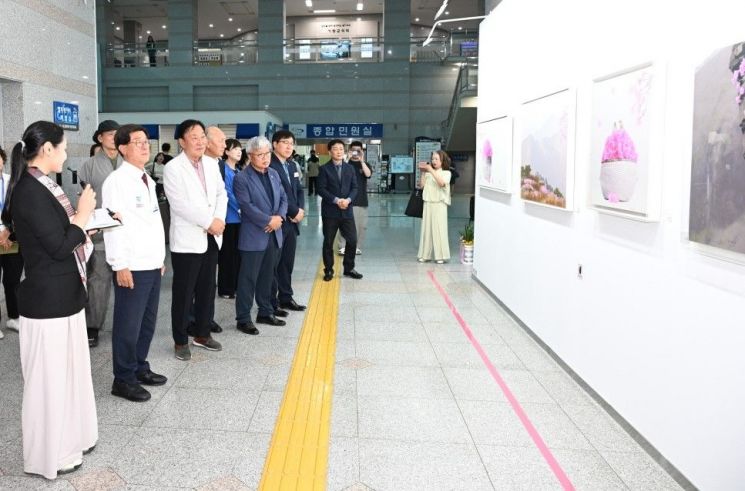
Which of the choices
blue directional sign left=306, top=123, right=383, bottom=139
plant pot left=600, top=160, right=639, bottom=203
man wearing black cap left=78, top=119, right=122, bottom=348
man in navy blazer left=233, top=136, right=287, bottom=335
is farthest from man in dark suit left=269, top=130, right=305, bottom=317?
blue directional sign left=306, top=123, right=383, bottom=139

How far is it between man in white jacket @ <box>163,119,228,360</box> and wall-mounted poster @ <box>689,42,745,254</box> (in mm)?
2791

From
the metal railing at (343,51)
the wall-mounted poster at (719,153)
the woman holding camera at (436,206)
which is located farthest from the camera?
the metal railing at (343,51)

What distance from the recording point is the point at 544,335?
430 centimetres

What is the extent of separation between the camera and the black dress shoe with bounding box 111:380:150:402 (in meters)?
3.22

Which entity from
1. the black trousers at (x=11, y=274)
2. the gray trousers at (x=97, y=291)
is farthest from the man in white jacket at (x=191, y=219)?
the black trousers at (x=11, y=274)

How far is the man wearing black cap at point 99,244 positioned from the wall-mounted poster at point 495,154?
3264 millimetres

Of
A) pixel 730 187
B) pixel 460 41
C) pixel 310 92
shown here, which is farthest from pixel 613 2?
pixel 310 92

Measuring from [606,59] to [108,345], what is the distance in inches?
152

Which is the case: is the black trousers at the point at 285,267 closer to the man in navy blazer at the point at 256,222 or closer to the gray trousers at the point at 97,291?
the man in navy blazer at the point at 256,222

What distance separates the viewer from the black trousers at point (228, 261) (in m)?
5.84

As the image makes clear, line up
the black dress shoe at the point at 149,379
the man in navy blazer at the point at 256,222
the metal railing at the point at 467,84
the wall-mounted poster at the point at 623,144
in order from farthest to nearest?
1. the metal railing at the point at 467,84
2. the man in navy blazer at the point at 256,222
3. the black dress shoe at the point at 149,379
4. the wall-mounted poster at the point at 623,144

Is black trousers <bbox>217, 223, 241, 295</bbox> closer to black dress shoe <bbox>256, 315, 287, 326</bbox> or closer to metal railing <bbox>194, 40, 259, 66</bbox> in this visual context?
black dress shoe <bbox>256, 315, 287, 326</bbox>

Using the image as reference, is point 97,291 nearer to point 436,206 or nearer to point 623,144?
point 623,144

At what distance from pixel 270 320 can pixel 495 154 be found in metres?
2.73
